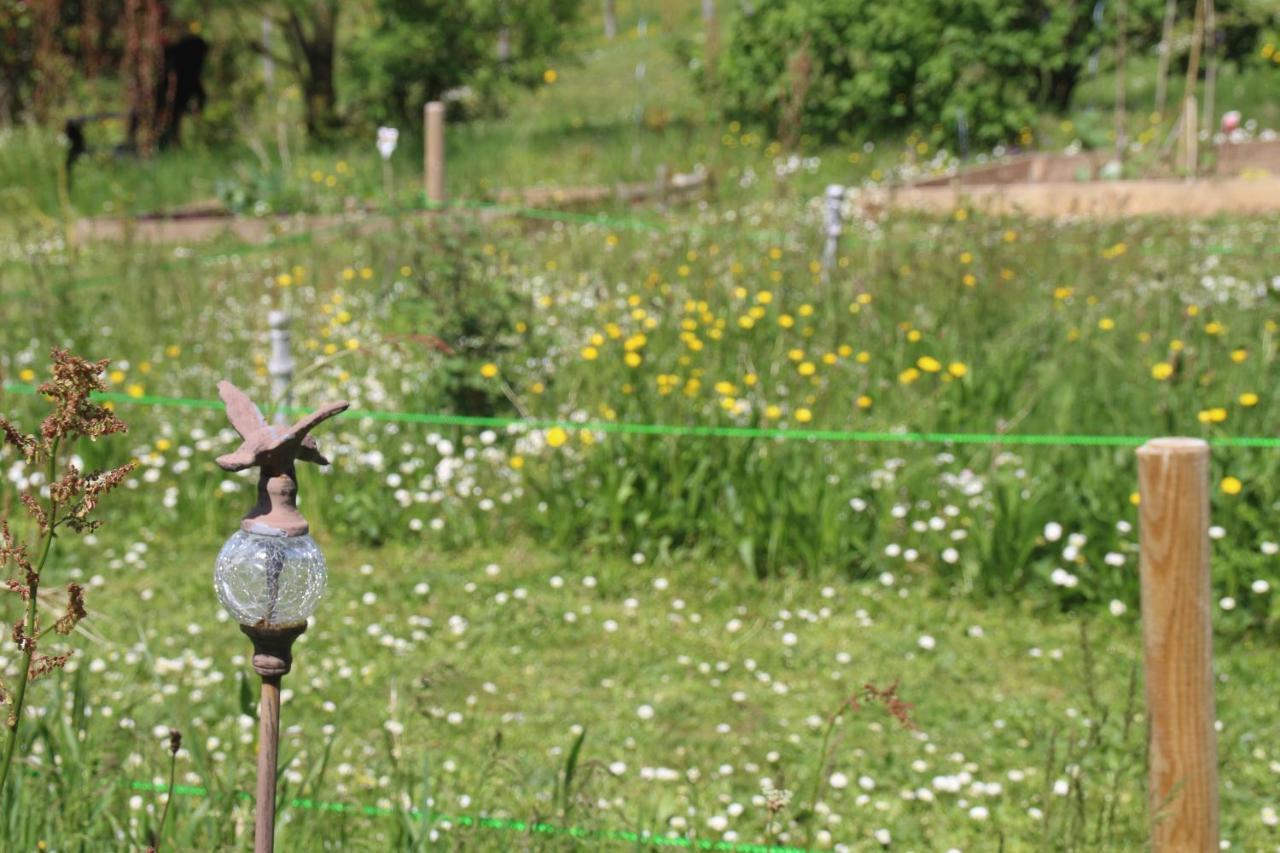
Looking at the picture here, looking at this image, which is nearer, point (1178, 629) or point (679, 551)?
point (1178, 629)

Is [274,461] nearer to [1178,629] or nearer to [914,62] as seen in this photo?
[1178,629]

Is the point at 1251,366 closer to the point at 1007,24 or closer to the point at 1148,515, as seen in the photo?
the point at 1148,515

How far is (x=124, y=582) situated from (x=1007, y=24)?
32.0ft

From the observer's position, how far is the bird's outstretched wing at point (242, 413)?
167cm

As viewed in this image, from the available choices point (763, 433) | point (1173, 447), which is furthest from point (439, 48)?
point (1173, 447)

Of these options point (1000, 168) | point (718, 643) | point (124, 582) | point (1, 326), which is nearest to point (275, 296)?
point (1, 326)

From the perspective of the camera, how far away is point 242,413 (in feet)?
5.52

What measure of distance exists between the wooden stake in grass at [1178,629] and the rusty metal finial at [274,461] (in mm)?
1371

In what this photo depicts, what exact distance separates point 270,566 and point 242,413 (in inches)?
8.0

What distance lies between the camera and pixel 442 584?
478 centimetres

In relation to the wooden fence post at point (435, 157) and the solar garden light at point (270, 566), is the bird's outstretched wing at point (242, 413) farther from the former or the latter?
the wooden fence post at point (435, 157)

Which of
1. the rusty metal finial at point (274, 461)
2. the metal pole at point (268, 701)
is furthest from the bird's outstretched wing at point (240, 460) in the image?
the metal pole at point (268, 701)

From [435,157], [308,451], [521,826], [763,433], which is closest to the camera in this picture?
[308,451]

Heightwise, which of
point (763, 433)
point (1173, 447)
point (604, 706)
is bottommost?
point (604, 706)
